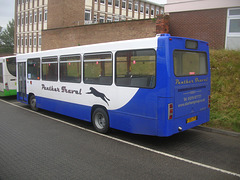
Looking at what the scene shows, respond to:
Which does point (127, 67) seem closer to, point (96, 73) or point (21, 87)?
point (96, 73)

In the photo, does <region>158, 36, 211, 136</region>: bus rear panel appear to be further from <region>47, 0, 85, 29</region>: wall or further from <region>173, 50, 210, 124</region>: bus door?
<region>47, 0, 85, 29</region>: wall

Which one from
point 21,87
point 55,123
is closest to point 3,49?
point 21,87

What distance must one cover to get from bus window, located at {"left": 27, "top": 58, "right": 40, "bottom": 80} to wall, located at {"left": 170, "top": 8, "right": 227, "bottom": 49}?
30.6 ft

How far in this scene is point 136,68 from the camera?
612cm

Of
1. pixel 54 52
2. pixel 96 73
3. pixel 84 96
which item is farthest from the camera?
pixel 54 52

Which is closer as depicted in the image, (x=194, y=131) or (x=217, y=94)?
(x=194, y=131)

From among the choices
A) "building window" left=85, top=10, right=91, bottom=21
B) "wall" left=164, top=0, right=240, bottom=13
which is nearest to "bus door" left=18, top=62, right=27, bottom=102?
"wall" left=164, top=0, right=240, bottom=13

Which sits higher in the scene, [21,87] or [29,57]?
[29,57]

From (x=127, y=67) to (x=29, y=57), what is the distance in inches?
260

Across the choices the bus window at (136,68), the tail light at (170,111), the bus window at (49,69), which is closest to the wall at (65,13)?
the bus window at (49,69)

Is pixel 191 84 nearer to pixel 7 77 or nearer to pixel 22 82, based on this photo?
pixel 22 82

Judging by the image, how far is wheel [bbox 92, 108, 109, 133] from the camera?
23.3 ft

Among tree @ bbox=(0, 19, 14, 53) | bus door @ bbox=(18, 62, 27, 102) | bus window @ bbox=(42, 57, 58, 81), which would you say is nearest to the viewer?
bus window @ bbox=(42, 57, 58, 81)

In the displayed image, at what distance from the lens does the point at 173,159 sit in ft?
17.1
